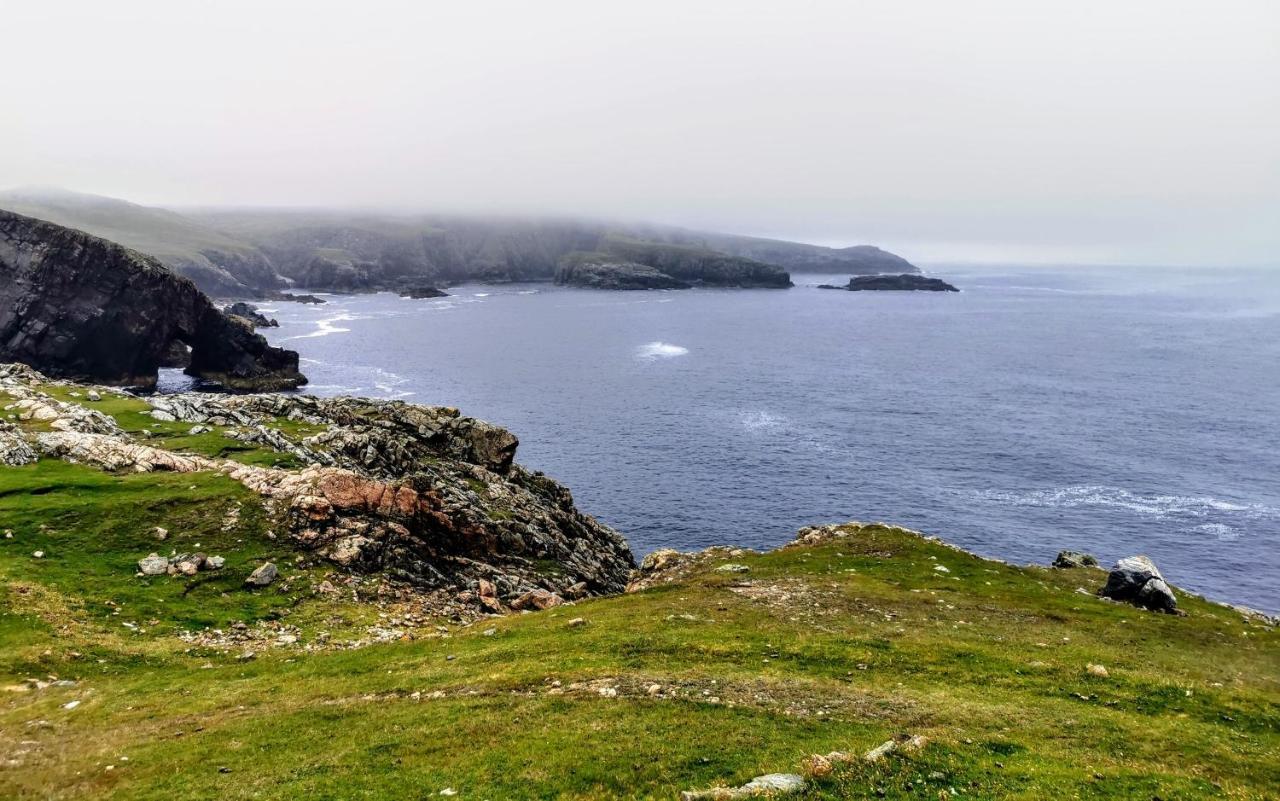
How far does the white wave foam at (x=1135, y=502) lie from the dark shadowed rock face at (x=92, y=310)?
473ft

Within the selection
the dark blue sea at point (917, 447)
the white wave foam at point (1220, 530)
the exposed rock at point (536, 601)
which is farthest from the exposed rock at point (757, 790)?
the white wave foam at point (1220, 530)

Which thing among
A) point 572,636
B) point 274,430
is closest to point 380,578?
point 572,636

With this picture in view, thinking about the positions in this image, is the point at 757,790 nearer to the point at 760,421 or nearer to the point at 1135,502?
the point at 1135,502

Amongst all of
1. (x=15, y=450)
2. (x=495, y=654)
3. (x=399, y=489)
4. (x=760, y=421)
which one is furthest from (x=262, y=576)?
(x=760, y=421)

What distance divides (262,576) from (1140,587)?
55600 millimetres

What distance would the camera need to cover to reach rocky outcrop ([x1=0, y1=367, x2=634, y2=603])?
156 ft

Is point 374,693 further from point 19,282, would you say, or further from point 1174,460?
point 19,282

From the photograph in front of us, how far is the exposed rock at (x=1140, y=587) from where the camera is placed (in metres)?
43.2

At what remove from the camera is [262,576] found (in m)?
41.8

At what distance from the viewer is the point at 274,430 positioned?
2308 inches

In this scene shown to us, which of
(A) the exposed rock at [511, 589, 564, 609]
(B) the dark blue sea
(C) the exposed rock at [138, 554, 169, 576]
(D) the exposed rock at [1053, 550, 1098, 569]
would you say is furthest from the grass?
(B) the dark blue sea

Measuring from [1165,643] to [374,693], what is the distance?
39213 mm

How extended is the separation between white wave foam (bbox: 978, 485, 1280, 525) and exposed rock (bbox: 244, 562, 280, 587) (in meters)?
90.5

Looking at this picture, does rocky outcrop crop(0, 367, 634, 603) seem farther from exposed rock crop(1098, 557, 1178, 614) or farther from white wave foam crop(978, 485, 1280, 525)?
white wave foam crop(978, 485, 1280, 525)
